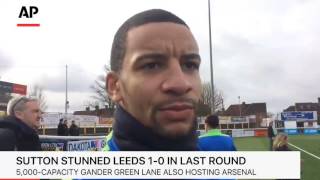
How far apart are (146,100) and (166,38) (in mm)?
123

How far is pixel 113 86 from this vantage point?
0.91 metres

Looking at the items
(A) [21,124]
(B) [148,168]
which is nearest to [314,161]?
(A) [21,124]

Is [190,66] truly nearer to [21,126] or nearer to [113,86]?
[113,86]

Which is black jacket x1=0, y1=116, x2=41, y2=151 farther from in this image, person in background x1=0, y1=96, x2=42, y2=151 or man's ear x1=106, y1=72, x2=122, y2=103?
man's ear x1=106, y1=72, x2=122, y2=103

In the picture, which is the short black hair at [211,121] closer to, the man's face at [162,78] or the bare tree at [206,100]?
the bare tree at [206,100]

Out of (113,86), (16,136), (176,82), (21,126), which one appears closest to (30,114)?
(21,126)

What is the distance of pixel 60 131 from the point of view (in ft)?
28.0

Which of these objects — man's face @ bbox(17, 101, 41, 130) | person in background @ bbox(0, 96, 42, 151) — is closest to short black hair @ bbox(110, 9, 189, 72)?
person in background @ bbox(0, 96, 42, 151)

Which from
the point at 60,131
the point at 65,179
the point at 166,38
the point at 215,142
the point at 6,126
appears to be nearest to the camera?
the point at 166,38

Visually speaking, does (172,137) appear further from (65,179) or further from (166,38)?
(65,179)

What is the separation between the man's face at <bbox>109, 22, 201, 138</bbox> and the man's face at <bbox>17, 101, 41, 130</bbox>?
1540 mm

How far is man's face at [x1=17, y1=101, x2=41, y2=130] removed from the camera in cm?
229
